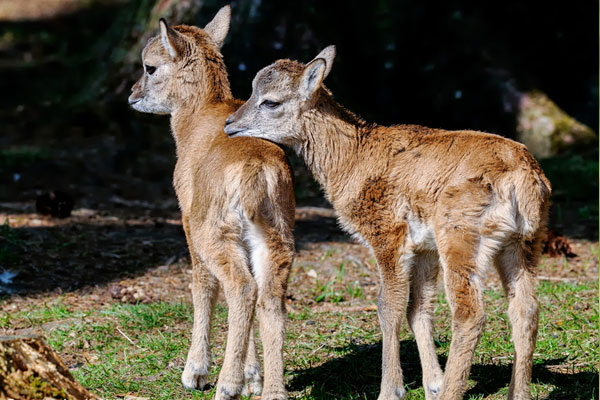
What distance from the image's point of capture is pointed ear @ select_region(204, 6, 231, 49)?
7.02m

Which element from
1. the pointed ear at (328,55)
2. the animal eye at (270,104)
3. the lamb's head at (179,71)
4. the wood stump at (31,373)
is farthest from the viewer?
the lamb's head at (179,71)

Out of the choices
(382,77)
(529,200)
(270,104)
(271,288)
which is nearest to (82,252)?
(270,104)

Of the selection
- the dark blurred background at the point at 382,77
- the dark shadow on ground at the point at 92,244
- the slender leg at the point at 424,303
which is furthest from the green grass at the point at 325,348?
the dark blurred background at the point at 382,77

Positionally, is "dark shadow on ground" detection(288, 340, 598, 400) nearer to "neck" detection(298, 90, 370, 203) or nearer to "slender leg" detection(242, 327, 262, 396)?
"slender leg" detection(242, 327, 262, 396)

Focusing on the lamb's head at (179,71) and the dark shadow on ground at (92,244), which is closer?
the lamb's head at (179,71)

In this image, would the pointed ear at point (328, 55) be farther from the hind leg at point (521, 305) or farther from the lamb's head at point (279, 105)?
the hind leg at point (521, 305)

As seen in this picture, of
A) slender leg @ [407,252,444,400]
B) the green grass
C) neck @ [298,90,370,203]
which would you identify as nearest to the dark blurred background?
the green grass

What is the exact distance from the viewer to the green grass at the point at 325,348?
5.70 metres

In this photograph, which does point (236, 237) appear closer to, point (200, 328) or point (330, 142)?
point (200, 328)

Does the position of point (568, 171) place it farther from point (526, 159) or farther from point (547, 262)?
point (526, 159)

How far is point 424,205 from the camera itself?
5.25m

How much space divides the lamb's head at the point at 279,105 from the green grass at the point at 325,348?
6.12 feet

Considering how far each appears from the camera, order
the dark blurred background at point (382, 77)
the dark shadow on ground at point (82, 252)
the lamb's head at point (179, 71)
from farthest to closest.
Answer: the dark blurred background at point (382, 77) < the dark shadow on ground at point (82, 252) < the lamb's head at point (179, 71)

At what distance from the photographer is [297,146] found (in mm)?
6156
